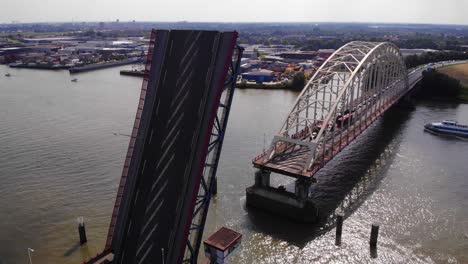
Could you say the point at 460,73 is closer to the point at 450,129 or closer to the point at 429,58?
the point at 429,58

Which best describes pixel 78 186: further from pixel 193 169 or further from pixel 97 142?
pixel 193 169

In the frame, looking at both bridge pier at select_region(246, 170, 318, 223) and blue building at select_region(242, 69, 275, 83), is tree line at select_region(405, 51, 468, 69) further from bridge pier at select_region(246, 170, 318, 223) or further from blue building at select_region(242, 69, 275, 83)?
bridge pier at select_region(246, 170, 318, 223)

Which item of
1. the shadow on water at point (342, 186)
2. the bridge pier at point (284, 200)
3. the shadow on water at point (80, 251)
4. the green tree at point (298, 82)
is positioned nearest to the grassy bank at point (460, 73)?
the green tree at point (298, 82)

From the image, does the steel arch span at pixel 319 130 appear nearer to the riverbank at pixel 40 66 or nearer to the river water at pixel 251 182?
the river water at pixel 251 182

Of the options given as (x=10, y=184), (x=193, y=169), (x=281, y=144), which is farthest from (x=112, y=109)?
(x=193, y=169)

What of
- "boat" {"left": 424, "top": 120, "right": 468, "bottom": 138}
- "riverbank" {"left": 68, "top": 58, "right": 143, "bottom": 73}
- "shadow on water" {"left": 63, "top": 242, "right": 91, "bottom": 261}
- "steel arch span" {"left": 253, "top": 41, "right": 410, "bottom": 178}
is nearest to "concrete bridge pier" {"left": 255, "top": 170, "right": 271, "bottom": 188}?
"steel arch span" {"left": 253, "top": 41, "right": 410, "bottom": 178}
